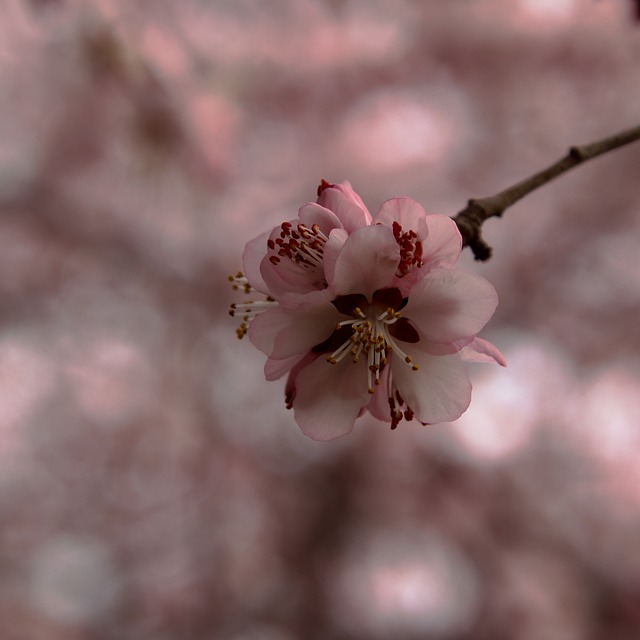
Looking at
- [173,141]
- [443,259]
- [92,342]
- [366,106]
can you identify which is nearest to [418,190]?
[366,106]

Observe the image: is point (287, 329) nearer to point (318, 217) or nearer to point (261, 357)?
point (318, 217)

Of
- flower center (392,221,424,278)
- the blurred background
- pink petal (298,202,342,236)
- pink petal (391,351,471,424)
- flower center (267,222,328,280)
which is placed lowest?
pink petal (391,351,471,424)

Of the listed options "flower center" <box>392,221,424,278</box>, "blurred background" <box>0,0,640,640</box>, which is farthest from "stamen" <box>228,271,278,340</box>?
"blurred background" <box>0,0,640,640</box>

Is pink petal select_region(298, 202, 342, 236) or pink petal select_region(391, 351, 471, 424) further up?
pink petal select_region(298, 202, 342, 236)

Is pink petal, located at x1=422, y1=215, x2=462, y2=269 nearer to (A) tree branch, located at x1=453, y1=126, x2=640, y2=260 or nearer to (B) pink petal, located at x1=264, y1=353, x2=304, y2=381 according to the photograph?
(A) tree branch, located at x1=453, y1=126, x2=640, y2=260

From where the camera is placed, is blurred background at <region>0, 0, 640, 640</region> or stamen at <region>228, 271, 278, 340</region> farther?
blurred background at <region>0, 0, 640, 640</region>

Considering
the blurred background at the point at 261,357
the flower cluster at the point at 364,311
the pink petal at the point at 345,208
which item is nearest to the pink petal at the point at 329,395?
the flower cluster at the point at 364,311

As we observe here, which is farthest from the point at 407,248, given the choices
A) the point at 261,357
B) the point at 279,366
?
the point at 261,357
